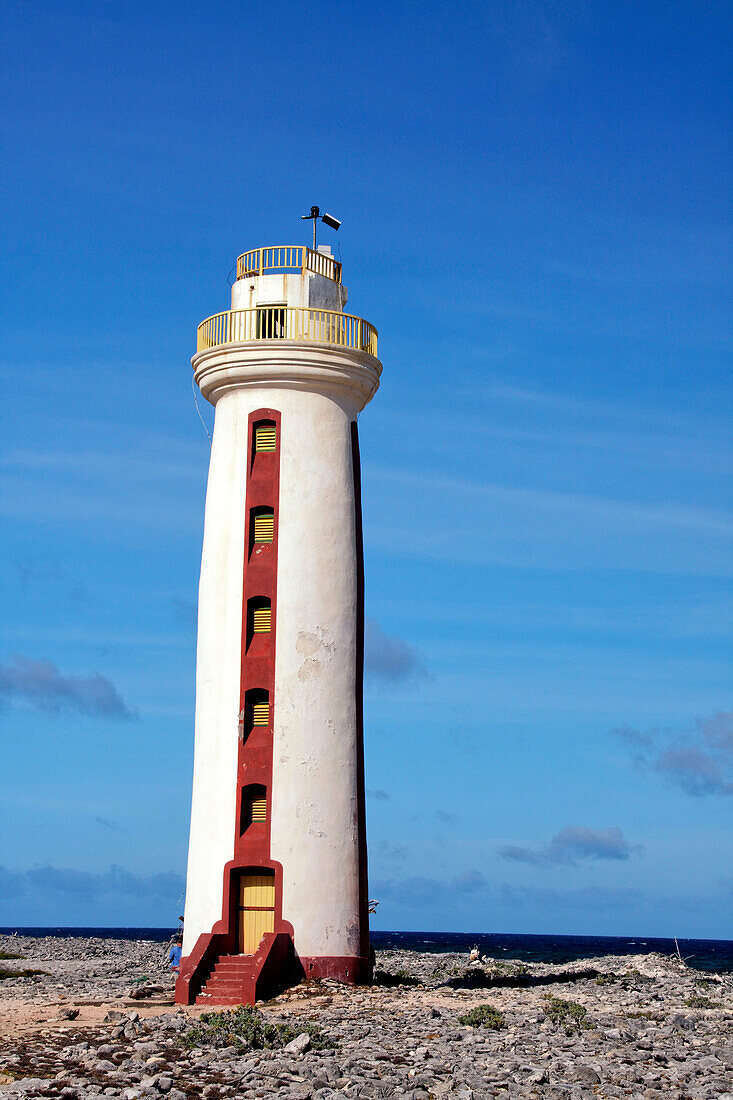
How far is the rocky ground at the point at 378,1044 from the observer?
1969 centimetres

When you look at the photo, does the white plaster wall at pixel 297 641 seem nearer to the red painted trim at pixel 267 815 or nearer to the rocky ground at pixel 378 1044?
the red painted trim at pixel 267 815

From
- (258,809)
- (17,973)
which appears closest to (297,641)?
(258,809)

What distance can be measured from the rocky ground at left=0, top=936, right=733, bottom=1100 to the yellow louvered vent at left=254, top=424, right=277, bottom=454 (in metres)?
11.8

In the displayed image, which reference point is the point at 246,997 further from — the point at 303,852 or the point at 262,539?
the point at 262,539

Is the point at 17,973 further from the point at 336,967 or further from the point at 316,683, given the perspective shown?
the point at 316,683

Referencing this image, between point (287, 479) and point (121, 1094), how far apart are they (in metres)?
15.0

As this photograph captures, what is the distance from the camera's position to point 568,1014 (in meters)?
25.1

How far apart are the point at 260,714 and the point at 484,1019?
8419mm

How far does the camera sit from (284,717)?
29.5 meters

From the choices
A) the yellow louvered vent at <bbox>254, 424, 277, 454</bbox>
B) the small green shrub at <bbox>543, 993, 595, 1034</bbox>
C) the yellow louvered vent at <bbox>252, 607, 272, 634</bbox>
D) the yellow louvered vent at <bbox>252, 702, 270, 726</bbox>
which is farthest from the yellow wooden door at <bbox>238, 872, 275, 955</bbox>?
the yellow louvered vent at <bbox>254, 424, 277, 454</bbox>

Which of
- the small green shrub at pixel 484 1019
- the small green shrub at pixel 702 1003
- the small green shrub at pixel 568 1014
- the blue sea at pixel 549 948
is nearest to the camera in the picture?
the small green shrub at pixel 568 1014

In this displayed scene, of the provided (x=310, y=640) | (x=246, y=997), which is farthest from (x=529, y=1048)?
(x=310, y=640)

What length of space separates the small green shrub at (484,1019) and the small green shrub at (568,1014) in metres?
0.96

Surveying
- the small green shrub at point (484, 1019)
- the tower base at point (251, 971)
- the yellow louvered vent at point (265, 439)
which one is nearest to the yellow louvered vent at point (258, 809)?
the tower base at point (251, 971)
